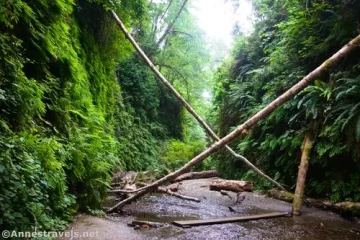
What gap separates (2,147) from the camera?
2.79 m

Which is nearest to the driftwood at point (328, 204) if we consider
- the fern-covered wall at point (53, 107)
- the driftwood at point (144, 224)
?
the driftwood at point (144, 224)

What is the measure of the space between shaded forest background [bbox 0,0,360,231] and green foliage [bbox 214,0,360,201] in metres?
0.04

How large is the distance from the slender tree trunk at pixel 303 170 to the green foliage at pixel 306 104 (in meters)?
0.24

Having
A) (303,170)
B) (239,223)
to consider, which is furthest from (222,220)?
(303,170)

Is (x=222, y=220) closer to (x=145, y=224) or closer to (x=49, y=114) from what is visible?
(x=145, y=224)

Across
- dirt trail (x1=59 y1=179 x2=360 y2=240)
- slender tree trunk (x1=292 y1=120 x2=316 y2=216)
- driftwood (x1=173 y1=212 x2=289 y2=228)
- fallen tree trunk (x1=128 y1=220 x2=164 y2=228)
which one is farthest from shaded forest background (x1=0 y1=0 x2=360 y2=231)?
driftwood (x1=173 y1=212 x2=289 y2=228)

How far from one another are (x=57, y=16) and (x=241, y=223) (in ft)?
18.4

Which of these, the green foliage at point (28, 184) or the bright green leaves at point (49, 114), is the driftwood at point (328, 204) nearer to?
the bright green leaves at point (49, 114)

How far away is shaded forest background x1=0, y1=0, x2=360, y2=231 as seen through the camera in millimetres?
3789

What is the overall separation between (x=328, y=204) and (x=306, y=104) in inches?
106

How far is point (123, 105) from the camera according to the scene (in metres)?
14.7

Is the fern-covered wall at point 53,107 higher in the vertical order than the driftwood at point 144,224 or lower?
higher

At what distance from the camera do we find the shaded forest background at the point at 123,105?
3789mm

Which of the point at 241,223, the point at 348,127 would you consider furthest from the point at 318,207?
the point at 241,223
